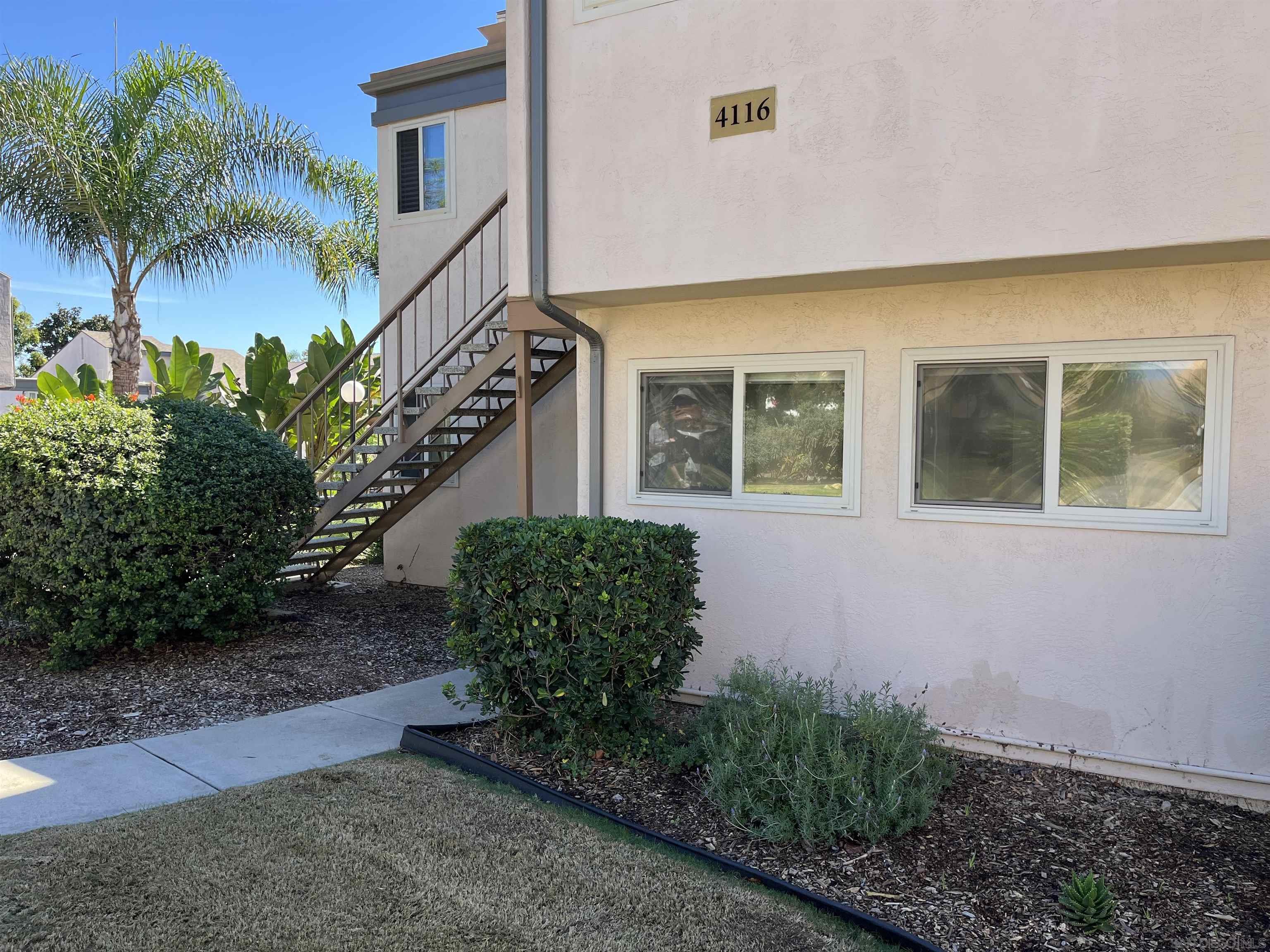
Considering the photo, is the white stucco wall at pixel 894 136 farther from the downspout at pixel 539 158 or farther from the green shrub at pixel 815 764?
the green shrub at pixel 815 764

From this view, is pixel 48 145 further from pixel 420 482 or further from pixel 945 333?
pixel 945 333

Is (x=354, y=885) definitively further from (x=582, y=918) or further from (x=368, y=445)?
(x=368, y=445)

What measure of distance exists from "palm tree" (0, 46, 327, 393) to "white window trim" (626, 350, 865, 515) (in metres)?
11.6

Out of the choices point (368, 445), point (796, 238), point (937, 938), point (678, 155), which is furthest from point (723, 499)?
point (368, 445)

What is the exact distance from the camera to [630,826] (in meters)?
4.68

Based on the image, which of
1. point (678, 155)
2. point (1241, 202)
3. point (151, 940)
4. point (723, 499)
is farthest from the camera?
point (723, 499)

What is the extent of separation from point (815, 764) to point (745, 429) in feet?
8.16

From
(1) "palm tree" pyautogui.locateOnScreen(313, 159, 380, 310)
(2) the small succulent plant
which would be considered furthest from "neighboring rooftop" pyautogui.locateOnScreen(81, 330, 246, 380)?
(2) the small succulent plant

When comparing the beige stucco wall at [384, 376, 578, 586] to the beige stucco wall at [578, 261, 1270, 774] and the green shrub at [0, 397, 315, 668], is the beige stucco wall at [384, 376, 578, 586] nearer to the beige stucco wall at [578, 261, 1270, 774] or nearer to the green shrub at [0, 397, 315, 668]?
the green shrub at [0, 397, 315, 668]

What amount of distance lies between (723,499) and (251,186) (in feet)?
41.6

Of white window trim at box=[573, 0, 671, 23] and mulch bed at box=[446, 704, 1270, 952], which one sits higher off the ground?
white window trim at box=[573, 0, 671, 23]

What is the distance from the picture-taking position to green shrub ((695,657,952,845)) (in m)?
4.52

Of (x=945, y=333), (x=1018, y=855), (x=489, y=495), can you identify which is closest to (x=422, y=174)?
(x=489, y=495)

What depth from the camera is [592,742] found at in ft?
18.0
